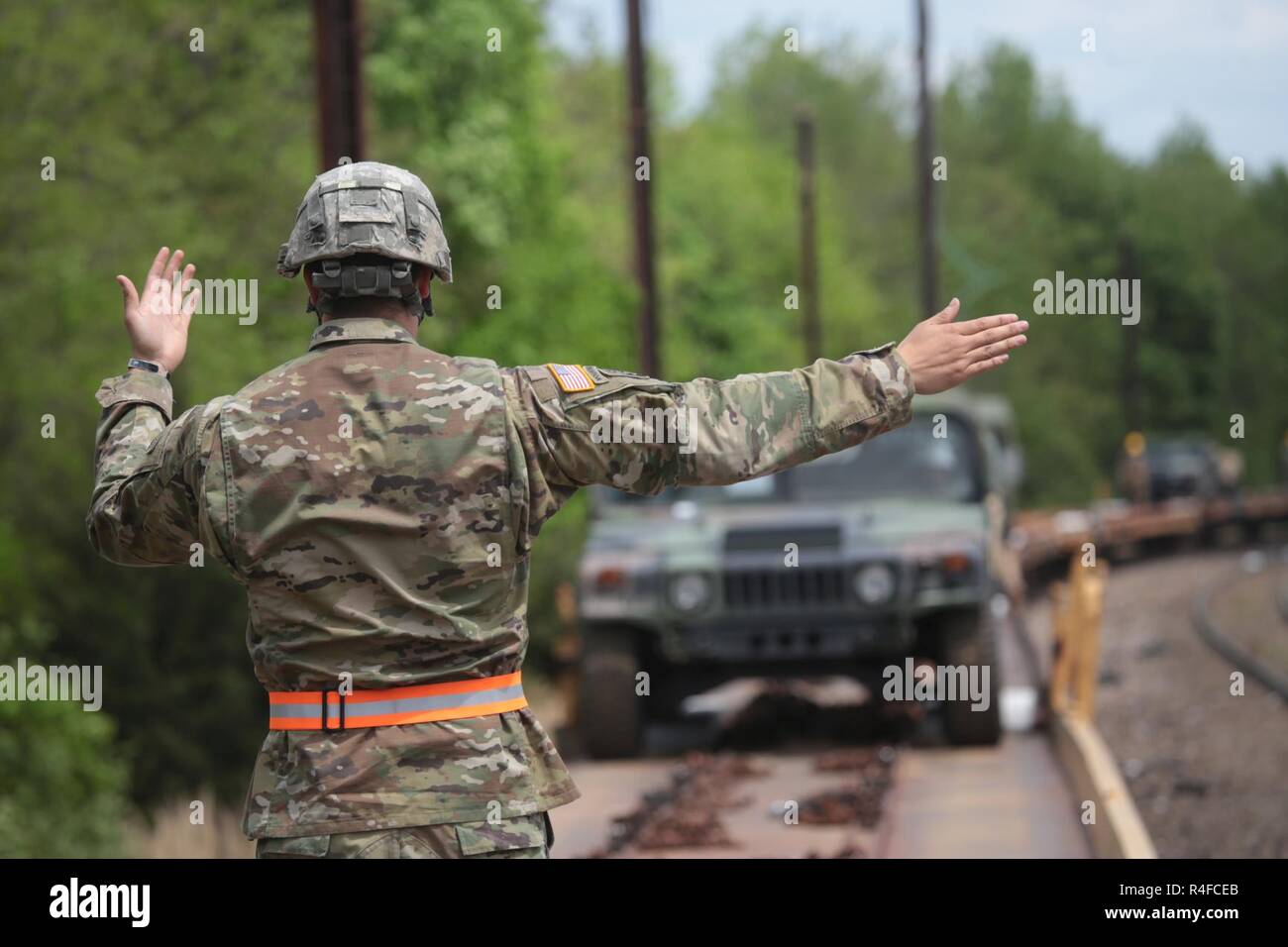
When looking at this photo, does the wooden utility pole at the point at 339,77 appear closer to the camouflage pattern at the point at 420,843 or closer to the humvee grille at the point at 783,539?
the humvee grille at the point at 783,539

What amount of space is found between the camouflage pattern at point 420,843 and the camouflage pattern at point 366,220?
0.98m

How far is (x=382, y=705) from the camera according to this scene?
128 inches

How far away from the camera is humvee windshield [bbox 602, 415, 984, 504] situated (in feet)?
40.2

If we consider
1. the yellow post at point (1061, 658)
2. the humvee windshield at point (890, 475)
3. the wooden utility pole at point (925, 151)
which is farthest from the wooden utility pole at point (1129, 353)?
the yellow post at point (1061, 658)

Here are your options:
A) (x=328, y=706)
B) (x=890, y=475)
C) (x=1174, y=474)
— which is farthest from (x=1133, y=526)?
(x=328, y=706)

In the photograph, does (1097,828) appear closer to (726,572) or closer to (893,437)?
(726,572)

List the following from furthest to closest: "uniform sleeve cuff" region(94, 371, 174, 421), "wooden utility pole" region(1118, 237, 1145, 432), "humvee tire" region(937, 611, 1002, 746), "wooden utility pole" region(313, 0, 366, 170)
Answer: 1. "wooden utility pole" region(1118, 237, 1145, 432)
2. "humvee tire" region(937, 611, 1002, 746)
3. "wooden utility pole" region(313, 0, 366, 170)
4. "uniform sleeve cuff" region(94, 371, 174, 421)

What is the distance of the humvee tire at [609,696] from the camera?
10.7 m

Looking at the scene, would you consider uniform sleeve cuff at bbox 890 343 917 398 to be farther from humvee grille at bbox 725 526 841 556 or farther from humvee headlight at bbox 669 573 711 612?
humvee grille at bbox 725 526 841 556

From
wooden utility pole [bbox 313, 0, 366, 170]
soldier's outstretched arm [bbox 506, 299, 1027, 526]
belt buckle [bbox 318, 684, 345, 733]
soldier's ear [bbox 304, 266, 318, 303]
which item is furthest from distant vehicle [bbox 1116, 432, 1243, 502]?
belt buckle [bbox 318, 684, 345, 733]

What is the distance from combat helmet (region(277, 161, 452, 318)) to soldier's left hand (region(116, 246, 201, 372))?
0.39m

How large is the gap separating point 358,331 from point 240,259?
14443 millimetres
